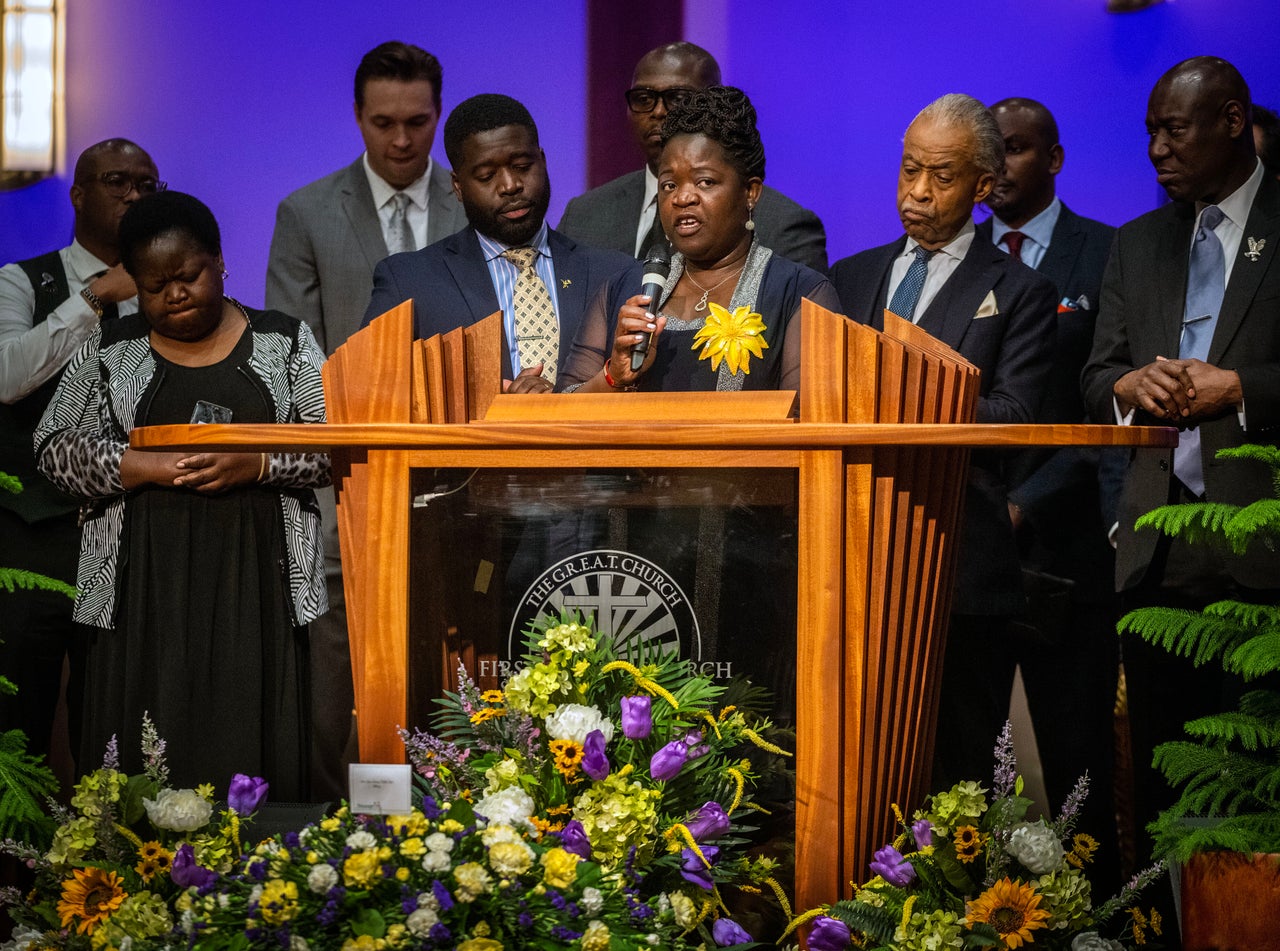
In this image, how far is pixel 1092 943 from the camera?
277 centimetres

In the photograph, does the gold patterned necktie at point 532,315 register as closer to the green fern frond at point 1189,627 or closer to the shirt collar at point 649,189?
the shirt collar at point 649,189

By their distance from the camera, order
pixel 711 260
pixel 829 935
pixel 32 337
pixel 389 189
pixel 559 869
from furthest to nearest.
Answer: pixel 389 189 → pixel 32 337 → pixel 711 260 → pixel 829 935 → pixel 559 869

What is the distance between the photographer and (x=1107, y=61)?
5426 mm

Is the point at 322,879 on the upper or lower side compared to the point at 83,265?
lower

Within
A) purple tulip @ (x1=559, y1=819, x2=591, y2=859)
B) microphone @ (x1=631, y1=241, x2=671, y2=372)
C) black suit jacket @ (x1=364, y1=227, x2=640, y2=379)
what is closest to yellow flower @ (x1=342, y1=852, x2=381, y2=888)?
purple tulip @ (x1=559, y1=819, x2=591, y2=859)

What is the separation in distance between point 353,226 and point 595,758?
2.65 m

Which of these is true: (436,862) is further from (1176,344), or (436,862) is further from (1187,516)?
(1176,344)

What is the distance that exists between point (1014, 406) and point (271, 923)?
86.4 inches

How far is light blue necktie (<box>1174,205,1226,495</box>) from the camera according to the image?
4.01m

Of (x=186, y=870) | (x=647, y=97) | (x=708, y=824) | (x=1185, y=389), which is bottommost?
(x=186, y=870)

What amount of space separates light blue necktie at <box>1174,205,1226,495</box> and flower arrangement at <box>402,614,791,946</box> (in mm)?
1757

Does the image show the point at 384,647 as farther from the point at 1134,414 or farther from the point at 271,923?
the point at 1134,414

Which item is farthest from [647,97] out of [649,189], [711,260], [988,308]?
[711,260]

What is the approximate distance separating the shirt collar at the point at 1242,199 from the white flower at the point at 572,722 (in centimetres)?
232
